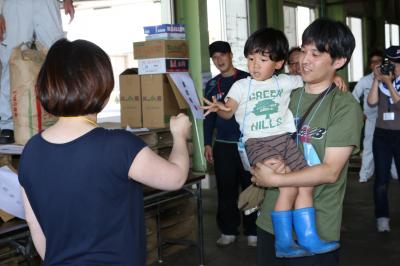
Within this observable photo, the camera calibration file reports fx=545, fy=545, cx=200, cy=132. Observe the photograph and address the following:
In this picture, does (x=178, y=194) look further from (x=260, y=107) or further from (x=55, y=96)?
(x=55, y=96)

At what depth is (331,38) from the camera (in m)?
1.71

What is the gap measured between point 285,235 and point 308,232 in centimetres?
8

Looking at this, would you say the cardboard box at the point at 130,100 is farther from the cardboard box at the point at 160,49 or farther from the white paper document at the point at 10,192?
the white paper document at the point at 10,192

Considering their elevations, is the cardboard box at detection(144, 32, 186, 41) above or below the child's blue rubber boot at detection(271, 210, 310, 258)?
above

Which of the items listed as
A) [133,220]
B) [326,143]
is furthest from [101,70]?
[326,143]

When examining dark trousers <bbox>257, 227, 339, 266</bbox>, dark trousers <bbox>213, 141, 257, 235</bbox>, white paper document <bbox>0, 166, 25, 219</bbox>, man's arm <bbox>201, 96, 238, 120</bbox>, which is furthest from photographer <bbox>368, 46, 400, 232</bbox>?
white paper document <bbox>0, 166, 25, 219</bbox>

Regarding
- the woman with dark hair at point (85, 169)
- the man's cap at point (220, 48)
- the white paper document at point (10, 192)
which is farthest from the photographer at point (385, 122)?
the woman with dark hair at point (85, 169)

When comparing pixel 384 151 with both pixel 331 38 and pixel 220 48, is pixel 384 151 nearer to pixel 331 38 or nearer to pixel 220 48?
pixel 220 48

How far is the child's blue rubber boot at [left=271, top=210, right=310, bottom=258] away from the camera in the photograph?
67.9 inches

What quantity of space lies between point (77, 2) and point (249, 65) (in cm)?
485

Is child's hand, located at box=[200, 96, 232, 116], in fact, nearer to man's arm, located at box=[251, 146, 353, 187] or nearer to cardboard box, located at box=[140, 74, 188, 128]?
man's arm, located at box=[251, 146, 353, 187]

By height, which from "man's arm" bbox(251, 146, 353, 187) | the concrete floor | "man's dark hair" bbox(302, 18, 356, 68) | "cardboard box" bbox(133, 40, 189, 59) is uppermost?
"cardboard box" bbox(133, 40, 189, 59)

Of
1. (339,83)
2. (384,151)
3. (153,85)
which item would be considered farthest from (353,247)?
(339,83)

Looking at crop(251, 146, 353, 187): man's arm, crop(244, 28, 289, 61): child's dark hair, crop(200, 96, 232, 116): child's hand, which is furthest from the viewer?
crop(244, 28, 289, 61): child's dark hair
